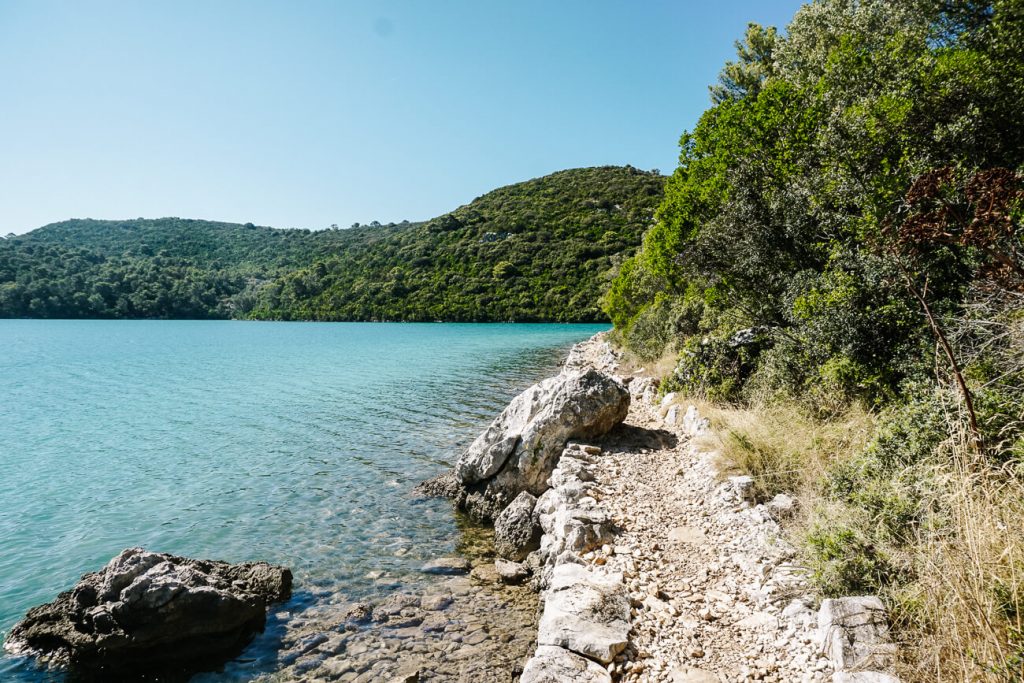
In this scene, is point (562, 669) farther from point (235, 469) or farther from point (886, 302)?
point (235, 469)

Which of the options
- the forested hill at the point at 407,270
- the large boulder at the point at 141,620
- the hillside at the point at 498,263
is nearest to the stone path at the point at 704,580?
the large boulder at the point at 141,620

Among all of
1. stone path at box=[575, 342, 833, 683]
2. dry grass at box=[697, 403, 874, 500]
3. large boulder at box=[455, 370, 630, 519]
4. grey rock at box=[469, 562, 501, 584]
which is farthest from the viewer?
large boulder at box=[455, 370, 630, 519]

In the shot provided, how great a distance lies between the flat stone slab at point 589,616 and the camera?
572 cm

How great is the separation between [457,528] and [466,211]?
468ft

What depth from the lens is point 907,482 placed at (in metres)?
6.04

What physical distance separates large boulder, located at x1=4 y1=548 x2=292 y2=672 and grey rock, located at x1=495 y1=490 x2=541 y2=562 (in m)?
4.53

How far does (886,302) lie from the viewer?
372 inches

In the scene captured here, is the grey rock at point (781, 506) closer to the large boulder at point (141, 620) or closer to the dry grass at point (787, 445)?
the dry grass at point (787, 445)

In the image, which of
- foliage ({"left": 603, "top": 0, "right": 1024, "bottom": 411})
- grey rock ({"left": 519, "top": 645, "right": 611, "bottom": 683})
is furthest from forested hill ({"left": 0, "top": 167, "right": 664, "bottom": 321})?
grey rock ({"left": 519, "top": 645, "right": 611, "bottom": 683})

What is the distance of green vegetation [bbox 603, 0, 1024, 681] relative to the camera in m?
4.59

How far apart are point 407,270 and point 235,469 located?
112831 mm

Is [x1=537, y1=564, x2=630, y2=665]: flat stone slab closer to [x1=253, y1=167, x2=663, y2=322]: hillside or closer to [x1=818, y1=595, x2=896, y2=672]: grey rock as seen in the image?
[x1=818, y1=595, x2=896, y2=672]: grey rock

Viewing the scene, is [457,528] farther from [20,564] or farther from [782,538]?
[20,564]

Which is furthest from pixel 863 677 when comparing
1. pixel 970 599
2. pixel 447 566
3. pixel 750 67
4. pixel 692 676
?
pixel 750 67
